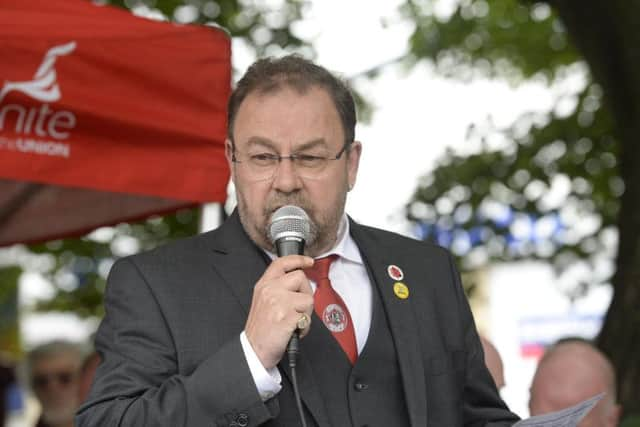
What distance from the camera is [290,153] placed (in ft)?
10.0

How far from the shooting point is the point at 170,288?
9.93 ft

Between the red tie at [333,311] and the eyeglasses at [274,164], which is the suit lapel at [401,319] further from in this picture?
the eyeglasses at [274,164]

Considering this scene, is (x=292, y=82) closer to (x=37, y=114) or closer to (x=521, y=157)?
(x=37, y=114)

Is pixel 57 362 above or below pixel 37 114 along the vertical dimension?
below

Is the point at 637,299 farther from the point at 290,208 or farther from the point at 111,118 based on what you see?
the point at 290,208

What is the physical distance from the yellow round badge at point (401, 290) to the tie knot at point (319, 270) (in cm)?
20

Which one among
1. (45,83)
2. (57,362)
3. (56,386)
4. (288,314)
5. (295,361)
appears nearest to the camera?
(288,314)

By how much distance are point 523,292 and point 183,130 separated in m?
19.7

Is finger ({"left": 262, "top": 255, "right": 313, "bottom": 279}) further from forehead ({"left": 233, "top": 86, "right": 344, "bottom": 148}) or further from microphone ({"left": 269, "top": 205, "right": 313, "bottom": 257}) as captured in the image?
forehead ({"left": 233, "top": 86, "right": 344, "bottom": 148})

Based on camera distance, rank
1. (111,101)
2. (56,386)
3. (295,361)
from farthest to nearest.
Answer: (56,386) → (111,101) → (295,361)

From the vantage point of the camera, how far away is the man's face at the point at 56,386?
7484 millimetres

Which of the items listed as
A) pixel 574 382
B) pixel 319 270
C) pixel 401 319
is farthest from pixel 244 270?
pixel 574 382

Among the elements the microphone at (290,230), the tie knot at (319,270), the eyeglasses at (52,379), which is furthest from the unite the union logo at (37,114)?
the eyeglasses at (52,379)

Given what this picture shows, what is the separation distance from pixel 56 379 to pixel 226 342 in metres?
5.14
